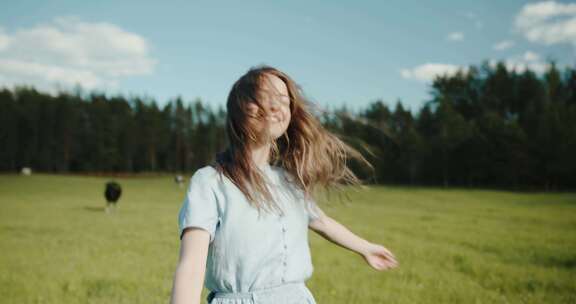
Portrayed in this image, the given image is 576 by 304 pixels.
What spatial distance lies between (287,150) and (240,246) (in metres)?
0.84

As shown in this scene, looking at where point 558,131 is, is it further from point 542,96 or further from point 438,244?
point 438,244

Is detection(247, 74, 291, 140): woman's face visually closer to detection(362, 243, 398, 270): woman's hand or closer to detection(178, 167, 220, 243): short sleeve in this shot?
detection(178, 167, 220, 243): short sleeve

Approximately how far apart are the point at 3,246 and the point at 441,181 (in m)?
63.3

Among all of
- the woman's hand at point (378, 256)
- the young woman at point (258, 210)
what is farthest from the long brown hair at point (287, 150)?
the woman's hand at point (378, 256)

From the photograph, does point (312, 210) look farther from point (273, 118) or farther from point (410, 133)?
point (410, 133)

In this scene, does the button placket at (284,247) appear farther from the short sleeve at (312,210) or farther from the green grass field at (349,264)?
the green grass field at (349,264)

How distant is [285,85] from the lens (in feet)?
7.16

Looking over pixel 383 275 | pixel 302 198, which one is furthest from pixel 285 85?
pixel 383 275

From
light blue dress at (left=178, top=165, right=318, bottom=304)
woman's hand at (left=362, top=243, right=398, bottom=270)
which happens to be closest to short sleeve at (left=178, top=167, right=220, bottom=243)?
light blue dress at (left=178, top=165, right=318, bottom=304)

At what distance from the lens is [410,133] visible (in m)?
63.4

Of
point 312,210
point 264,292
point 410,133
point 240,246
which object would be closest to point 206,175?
point 240,246

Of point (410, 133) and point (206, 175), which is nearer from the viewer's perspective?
point (206, 175)

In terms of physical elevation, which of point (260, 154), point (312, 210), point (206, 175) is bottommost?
point (312, 210)

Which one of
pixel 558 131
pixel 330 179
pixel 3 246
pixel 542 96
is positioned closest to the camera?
pixel 330 179
